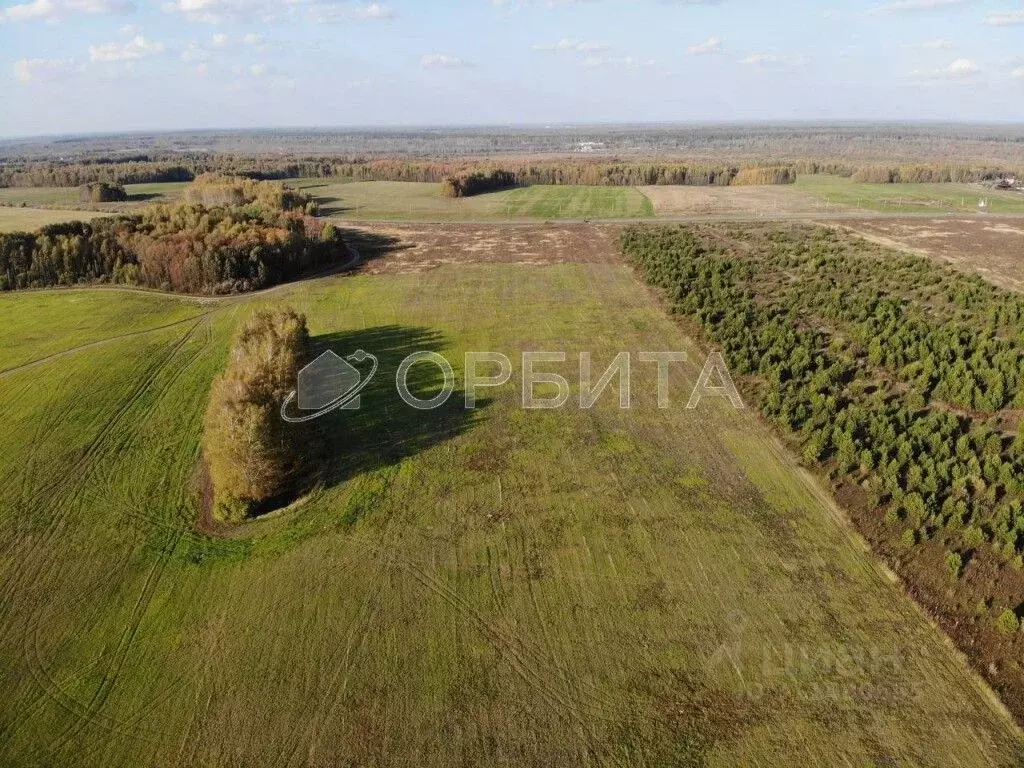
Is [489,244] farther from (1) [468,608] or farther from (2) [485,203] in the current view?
(1) [468,608]

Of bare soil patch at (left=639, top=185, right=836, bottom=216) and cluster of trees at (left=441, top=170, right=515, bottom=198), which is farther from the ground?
cluster of trees at (left=441, top=170, right=515, bottom=198)

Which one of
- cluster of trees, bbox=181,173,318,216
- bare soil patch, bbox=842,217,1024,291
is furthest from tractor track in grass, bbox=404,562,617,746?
cluster of trees, bbox=181,173,318,216

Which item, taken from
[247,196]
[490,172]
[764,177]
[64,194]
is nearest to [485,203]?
[490,172]

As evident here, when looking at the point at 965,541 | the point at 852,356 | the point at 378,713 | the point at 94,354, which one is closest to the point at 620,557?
the point at 378,713

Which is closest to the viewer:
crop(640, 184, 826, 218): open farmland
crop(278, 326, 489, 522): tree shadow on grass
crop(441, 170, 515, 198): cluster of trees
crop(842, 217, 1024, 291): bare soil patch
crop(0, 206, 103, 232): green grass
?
crop(278, 326, 489, 522): tree shadow on grass

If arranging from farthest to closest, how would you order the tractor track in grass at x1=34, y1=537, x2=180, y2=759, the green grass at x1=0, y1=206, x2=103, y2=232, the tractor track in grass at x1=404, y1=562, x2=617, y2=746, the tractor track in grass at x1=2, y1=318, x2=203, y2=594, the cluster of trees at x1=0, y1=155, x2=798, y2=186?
the cluster of trees at x1=0, y1=155, x2=798, y2=186 < the green grass at x1=0, y1=206, x2=103, y2=232 < the tractor track in grass at x1=2, y1=318, x2=203, y2=594 < the tractor track in grass at x1=404, y1=562, x2=617, y2=746 < the tractor track in grass at x1=34, y1=537, x2=180, y2=759

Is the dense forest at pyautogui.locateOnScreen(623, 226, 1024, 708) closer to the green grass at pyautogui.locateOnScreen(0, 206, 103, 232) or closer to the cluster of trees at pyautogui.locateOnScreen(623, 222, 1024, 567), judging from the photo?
the cluster of trees at pyautogui.locateOnScreen(623, 222, 1024, 567)

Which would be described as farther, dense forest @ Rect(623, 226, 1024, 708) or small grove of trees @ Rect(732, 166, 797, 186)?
small grove of trees @ Rect(732, 166, 797, 186)

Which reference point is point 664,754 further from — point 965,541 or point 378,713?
point 965,541
